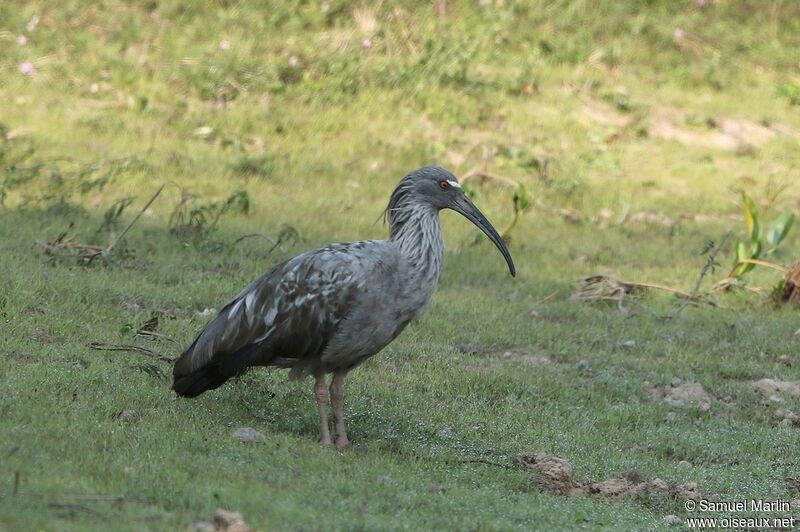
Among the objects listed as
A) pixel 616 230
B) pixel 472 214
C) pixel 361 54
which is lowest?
pixel 616 230

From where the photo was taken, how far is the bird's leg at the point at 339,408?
7172 millimetres

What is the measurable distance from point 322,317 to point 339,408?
596mm

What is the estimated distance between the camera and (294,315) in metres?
7.12

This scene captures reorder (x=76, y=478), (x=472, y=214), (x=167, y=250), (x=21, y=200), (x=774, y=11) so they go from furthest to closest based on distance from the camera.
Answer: (x=774, y=11), (x=21, y=200), (x=167, y=250), (x=472, y=214), (x=76, y=478)

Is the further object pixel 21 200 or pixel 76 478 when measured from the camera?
pixel 21 200

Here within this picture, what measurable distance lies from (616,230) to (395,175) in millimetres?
2592

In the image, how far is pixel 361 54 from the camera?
644 inches

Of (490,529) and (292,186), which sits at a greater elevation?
(490,529)

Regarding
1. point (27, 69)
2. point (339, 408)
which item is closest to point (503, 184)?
point (27, 69)

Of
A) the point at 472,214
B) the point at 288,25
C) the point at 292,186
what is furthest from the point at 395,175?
the point at 472,214

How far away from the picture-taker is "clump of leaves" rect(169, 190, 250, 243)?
11289 millimetres

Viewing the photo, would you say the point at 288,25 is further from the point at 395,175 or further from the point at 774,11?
the point at 774,11

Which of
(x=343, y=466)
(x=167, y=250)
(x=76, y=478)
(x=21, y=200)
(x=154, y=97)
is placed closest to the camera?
(x=76, y=478)

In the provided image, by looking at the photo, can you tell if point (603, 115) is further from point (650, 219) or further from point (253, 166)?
point (253, 166)
